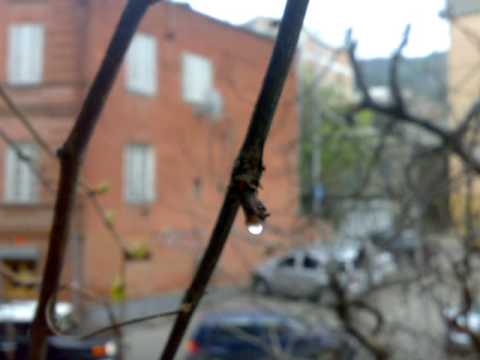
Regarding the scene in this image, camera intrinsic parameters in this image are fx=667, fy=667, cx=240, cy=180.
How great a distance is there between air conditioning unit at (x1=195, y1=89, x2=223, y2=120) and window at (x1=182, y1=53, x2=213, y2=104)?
0.21 feet

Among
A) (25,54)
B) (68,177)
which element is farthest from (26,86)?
(68,177)

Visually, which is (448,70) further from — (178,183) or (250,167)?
(178,183)

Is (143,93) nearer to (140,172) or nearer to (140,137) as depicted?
(140,137)

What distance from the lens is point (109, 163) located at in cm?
1170

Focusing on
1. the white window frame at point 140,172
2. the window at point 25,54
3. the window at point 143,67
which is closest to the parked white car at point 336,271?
the window at point 143,67

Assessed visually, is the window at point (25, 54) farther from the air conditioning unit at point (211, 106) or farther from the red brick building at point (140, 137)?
the air conditioning unit at point (211, 106)

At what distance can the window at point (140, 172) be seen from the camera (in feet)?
41.5

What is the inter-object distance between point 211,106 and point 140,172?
109 inches

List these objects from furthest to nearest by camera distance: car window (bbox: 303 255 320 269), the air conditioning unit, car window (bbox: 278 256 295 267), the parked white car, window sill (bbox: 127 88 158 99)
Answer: window sill (bbox: 127 88 158 99) < the air conditioning unit < car window (bbox: 278 256 295 267) < car window (bbox: 303 255 320 269) < the parked white car

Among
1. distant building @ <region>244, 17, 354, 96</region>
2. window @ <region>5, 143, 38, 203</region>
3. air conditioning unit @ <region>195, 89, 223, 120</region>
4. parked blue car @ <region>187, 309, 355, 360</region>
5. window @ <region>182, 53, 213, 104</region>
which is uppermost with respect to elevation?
distant building @ <region>244, 17, 354, 96</region>

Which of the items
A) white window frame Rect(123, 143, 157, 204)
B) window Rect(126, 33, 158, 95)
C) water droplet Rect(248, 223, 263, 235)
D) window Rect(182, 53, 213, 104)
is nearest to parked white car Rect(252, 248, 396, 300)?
window Rect(126, 33, 158, 95)

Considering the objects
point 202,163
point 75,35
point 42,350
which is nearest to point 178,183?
point 202,163

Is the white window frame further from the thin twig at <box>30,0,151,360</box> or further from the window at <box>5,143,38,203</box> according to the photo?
the thin twig at <box>30,0,151,360</box>

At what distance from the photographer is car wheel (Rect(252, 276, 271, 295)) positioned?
22.9 ft
